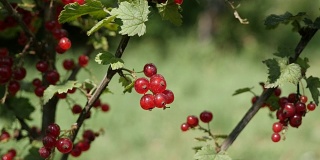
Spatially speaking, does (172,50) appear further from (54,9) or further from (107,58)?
(107,58)

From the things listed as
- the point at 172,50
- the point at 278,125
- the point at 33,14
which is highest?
the point at 278,125

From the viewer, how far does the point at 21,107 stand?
2.05 metres

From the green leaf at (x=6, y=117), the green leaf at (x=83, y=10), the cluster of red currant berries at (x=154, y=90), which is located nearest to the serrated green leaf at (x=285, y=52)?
the cluster of red currant berries at (x=154, y=90)

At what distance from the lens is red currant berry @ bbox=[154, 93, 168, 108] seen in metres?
1.32

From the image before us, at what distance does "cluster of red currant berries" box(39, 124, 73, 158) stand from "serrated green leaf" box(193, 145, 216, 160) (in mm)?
399

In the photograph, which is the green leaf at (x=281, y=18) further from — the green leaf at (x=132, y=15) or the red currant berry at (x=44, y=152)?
the red currant berry at (x=44, y=152)

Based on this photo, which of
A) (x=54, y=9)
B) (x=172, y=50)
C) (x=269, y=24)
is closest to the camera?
(x=269, y=24)

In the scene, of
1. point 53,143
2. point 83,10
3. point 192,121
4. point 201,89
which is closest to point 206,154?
point 192,121

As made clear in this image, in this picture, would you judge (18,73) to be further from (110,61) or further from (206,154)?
(206,154)

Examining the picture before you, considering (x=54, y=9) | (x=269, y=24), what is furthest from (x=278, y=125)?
(x=54, y=9)

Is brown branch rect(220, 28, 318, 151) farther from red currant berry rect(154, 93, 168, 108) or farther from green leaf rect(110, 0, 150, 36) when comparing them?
green leaf rect(110, 0, 150, 36)

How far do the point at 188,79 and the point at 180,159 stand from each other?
2265mm

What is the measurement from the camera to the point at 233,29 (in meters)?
7.98

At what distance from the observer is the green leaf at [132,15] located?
1295 millimetres
